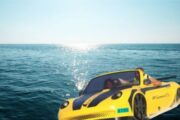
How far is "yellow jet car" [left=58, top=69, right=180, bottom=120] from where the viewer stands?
711cm

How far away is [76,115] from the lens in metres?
7.36

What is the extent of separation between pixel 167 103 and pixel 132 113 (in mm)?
3093

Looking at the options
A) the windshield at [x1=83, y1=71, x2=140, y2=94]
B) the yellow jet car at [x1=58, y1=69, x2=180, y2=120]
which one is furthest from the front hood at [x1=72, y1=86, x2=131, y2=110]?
the windshield at [x1=83, y1=71, x2=140, y2=94]

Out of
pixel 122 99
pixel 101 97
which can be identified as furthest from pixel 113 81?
pixel 122 99

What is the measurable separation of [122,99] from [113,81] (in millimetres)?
1683

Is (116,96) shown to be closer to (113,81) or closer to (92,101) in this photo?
(92,101)

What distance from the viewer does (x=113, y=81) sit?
8883 millimetres

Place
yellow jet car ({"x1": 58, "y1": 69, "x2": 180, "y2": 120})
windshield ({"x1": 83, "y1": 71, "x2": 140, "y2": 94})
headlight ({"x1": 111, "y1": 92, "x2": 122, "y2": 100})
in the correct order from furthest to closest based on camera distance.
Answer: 1. windshield ({"x1": 83, "y1": 71, "x2": 140, "y2": 94})
2. headlight ({"x1": 111, "y1": 92, "x2": 122, "y2": 100})
3. yellow jet car ({"x1": 58, "y1": 69, "x2": 180, "y2": 120})

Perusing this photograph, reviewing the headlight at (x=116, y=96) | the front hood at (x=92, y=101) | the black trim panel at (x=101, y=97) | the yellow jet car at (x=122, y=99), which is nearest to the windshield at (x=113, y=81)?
Answer: the yellow jet car at (x=122, y=99)

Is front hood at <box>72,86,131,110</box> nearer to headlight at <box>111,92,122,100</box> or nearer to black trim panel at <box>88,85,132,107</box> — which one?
black trim panel at <box>88,85,132,107</box>

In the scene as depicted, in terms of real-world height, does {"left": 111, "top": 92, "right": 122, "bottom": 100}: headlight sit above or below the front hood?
above

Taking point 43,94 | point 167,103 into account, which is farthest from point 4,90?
point 167,103

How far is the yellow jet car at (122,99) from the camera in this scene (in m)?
7.11

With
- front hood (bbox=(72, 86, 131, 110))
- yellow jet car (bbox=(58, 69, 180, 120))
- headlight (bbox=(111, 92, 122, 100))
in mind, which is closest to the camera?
yellow jet car (bbox=(58, 69, 180, 120))
